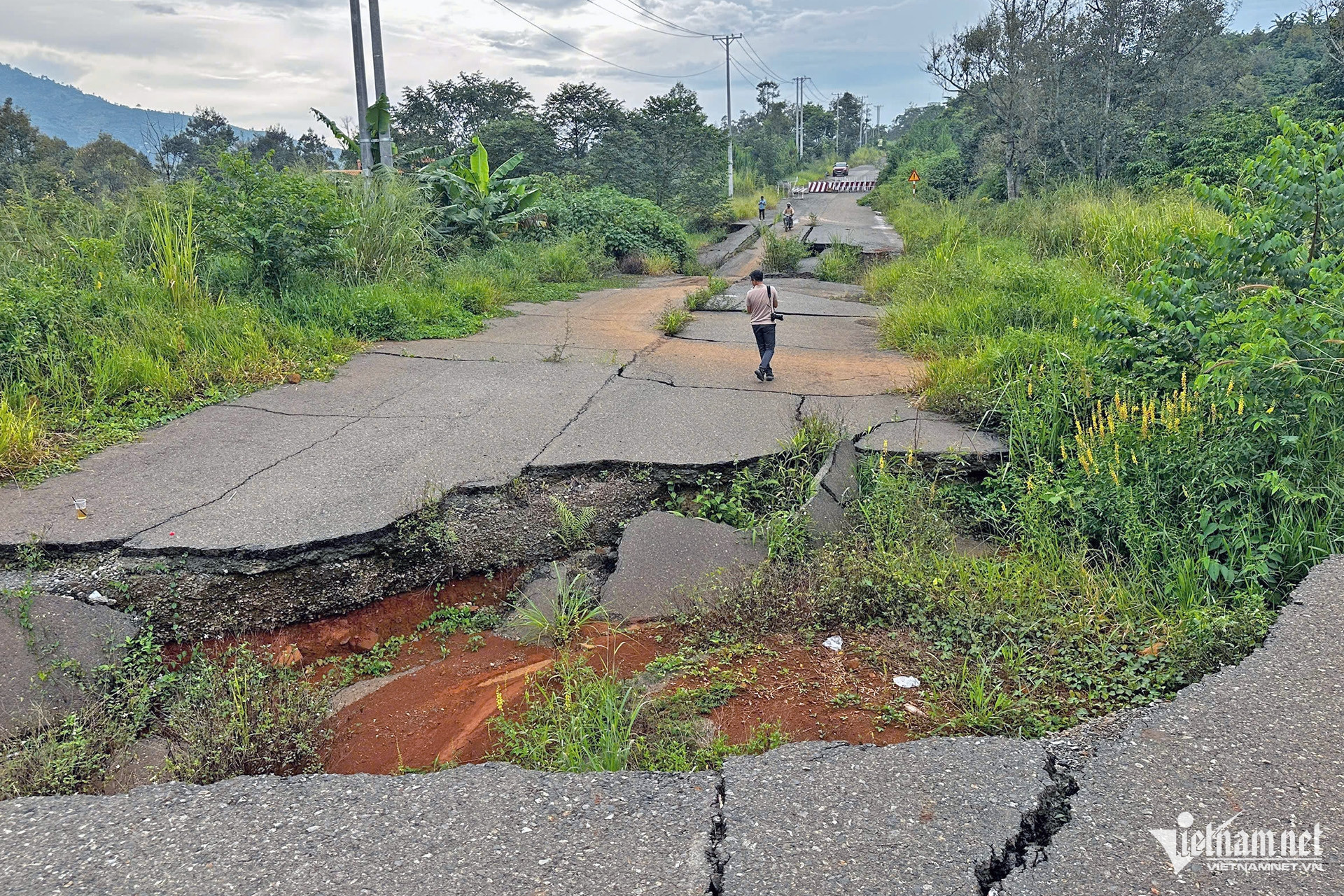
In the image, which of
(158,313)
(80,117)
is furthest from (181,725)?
(80,117)

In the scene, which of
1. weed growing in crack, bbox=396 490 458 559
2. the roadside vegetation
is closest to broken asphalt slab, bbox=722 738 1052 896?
the roadside vegetation

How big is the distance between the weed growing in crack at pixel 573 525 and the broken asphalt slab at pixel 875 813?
2.12 m

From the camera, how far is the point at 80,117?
106625 millimetres

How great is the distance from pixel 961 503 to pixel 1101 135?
19.7 m

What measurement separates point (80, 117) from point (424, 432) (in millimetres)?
129497

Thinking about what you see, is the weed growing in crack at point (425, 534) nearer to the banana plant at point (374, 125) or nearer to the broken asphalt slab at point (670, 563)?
the broken asphalt slab at point (670, 563)

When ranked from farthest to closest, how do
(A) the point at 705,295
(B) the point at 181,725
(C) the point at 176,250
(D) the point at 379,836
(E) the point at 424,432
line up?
(A) the point at 705,295 → (C) the point at 176,250 → (E) the point at 424,432 → (B) the point at 181,725 → (D) the point at 379,836

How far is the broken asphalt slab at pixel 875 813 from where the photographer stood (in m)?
2.34

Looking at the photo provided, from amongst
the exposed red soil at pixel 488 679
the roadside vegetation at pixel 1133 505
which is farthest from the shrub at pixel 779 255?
the exposed red soil at pixel 488 679

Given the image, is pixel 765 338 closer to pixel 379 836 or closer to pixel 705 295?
pixel 705 295

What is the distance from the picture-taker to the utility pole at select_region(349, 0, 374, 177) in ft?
41.3

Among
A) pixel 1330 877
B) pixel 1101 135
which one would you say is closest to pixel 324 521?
pixel 1330 877

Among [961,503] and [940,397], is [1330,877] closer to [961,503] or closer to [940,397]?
[961,503]

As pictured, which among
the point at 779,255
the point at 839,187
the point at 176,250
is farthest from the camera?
the point at 839,187
